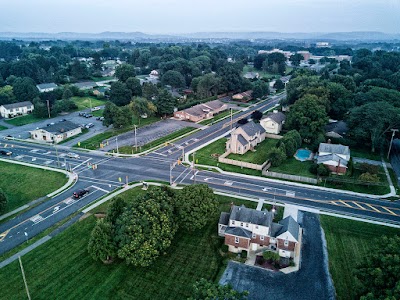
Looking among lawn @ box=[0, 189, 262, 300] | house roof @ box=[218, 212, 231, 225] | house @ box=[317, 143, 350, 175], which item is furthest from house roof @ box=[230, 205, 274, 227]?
house @ box=[317, 143, 350, 175]

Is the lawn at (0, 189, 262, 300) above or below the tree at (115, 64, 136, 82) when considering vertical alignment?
below

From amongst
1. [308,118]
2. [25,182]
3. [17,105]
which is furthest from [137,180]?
[17,105]

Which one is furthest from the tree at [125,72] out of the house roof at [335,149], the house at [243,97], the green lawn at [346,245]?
the green lawn at [346,245]

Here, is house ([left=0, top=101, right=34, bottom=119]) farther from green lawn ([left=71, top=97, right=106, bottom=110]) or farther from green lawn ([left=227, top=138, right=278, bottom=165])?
green lawn ([left=227, top=138, right=278, bottom=165])

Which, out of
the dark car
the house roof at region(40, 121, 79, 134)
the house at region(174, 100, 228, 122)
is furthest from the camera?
the house at region(174, 100, 228, 122)

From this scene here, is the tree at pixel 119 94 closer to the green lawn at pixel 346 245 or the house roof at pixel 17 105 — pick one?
the house roof at pixel 17 105

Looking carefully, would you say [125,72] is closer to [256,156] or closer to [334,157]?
[256,156]

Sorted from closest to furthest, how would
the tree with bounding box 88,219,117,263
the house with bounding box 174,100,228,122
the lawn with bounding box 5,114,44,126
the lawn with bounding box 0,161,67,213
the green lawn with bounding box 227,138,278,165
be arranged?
the tree with bounding box 88,219,117,263 < the lawn with bounding box 0,161,67,213 < the green lawn with bounding box 227,138,278,165 < the lawn with bounding box 5,114,44,126 < the house with bounding box 174,100,228,122
